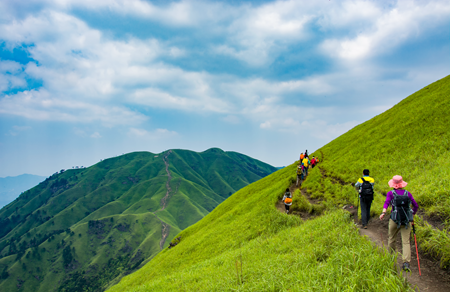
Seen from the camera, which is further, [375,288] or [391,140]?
[391,140]

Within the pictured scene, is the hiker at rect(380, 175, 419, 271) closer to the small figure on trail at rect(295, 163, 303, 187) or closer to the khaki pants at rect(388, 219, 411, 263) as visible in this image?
the khaki pants at rect(388, 219, 411, 263)

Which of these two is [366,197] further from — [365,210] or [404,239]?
[404,239]

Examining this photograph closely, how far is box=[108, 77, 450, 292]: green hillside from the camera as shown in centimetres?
845

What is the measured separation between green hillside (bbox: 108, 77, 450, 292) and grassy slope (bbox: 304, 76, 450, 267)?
0.18ft

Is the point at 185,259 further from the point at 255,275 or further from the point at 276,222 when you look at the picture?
the point at 255,275

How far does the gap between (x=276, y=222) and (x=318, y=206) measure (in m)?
4.74

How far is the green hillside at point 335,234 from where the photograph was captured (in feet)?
27.7

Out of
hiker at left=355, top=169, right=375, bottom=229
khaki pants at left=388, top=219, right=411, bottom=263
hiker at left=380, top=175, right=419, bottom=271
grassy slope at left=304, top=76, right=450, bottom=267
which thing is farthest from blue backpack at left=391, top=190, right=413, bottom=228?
hiker at left=355, top=169, right=375, bottom=229

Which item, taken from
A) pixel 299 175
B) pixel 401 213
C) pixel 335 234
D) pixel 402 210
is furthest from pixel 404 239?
pixel 299 175

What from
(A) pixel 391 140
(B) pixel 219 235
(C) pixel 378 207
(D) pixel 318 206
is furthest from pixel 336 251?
(A) pixel 391 140

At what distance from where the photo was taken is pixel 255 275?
36.9ft

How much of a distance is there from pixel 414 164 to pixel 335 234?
16.5 metres

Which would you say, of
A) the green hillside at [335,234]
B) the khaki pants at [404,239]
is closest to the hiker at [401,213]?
the khaki pants at [404,239]

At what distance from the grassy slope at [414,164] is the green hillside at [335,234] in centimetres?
6
